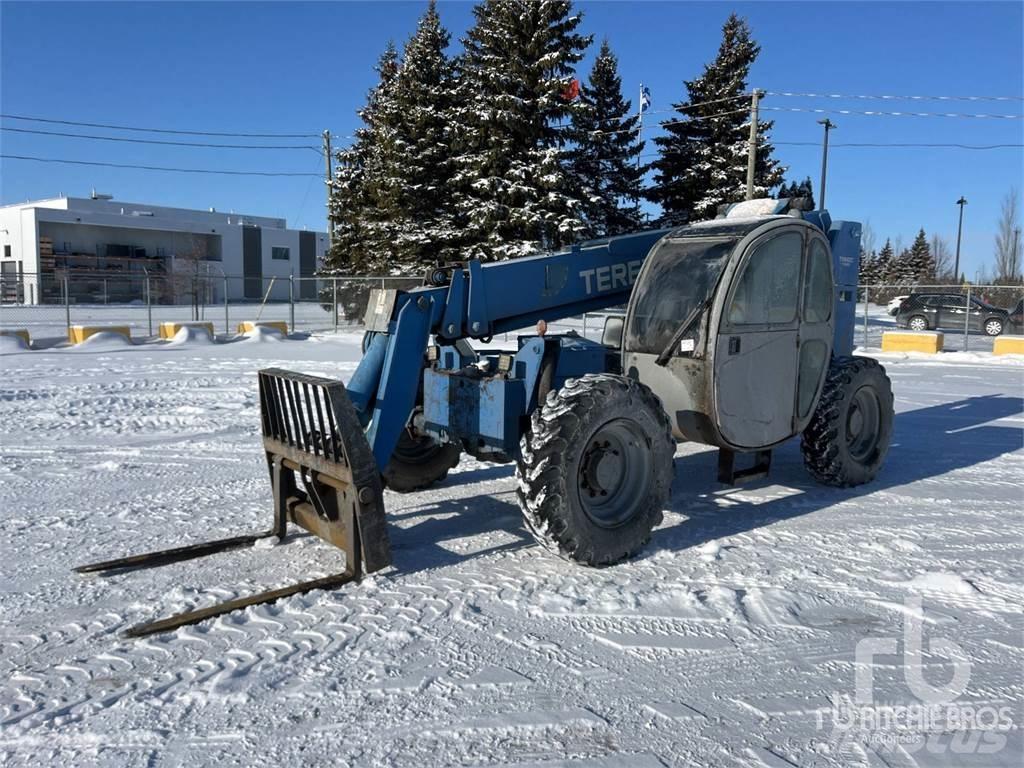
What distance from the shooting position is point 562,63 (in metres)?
27.2

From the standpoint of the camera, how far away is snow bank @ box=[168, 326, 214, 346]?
20.7m

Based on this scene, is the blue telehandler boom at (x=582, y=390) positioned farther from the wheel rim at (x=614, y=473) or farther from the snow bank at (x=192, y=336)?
the snow bank at (x=192, y=336)

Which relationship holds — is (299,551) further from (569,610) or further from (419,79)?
(419,79)

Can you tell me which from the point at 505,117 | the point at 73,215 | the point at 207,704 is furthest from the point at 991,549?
the point at 73,215

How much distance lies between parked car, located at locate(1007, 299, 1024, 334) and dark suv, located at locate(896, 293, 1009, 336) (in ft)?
0.85

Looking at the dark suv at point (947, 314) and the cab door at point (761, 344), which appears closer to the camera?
the cab door at point (761, 344)

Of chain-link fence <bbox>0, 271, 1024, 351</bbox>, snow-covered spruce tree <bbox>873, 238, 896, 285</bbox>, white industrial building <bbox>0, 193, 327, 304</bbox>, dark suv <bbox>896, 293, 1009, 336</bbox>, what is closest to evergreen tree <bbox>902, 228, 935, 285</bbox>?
snow-covered spruce tree <bbox>873, 238, 896, 285</bbox>

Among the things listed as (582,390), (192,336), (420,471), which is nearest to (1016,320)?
(192,336)

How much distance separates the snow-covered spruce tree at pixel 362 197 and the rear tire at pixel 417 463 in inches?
912

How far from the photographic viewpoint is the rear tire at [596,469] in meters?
4.88

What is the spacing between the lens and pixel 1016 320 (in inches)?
1171

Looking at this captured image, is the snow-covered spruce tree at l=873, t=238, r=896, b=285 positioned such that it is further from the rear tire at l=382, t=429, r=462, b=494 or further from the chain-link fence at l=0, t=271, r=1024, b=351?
the rear tire at l=382, t=429, r=462, b=494

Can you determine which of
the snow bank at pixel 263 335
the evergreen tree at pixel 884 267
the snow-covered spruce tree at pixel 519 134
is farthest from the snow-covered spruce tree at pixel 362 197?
the evergreen tree at pixel 884 267

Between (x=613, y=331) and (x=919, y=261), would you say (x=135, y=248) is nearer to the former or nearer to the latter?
(x=613, y=331)
